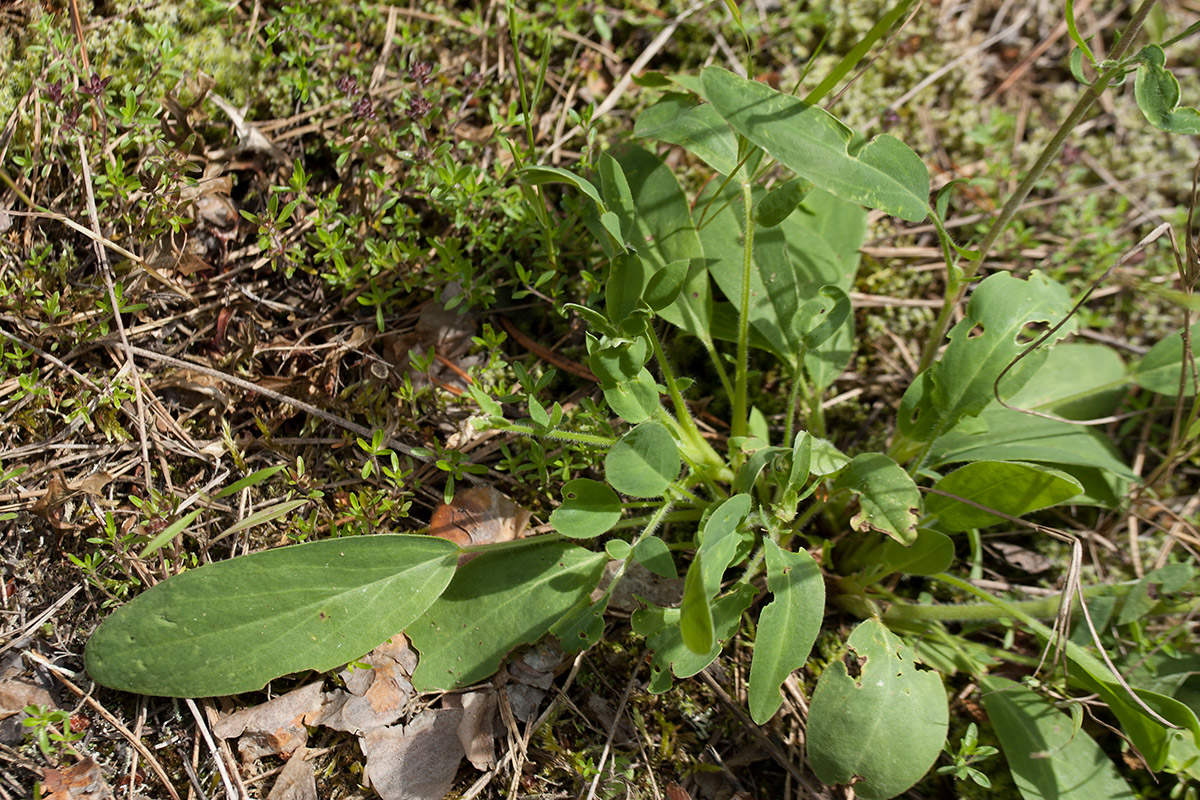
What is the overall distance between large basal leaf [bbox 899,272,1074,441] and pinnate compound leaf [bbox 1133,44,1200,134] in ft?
1.89

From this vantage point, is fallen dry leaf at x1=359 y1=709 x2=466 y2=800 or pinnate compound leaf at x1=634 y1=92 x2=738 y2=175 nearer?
fallen dry leaf at x1=359 y1=709 x2=466 y2=800

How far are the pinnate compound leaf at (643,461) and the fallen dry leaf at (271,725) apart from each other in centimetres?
94

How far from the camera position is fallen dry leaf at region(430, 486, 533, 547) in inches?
83.2

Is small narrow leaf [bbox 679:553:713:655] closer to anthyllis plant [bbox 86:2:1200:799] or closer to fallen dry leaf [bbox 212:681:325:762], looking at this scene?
anthyllis plant [bbox 86:2:1200:799]

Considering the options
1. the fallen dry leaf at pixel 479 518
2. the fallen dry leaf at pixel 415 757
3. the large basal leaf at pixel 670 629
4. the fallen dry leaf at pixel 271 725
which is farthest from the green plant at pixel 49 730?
the large basal leaf at pixel 670 629

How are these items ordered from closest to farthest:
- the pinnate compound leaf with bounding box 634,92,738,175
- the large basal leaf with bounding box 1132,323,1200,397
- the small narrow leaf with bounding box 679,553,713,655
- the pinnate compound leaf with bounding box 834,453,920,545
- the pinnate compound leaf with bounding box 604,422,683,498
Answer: the small narrow leaf with bounding box 679,553,713,655 < the pinnate compound leaf with bounding box 604,422,683,498 < the pinnate compound leaf with bounding box 834,453,920,545 < the pinnate compound leaf with bounding box 634,92,738,175 < the large basal leaf with bounding box 1132,323,1200,397

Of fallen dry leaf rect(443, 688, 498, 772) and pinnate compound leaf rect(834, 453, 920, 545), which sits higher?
pinnate compound leaf rect(834, 453, 920, 545)

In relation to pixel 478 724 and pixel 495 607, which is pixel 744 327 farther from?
pixel 478 724

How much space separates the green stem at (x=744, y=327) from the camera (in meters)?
2.01

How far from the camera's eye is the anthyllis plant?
1.75m

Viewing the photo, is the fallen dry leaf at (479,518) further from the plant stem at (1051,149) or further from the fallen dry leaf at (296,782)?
the plant stem at (1051,149)

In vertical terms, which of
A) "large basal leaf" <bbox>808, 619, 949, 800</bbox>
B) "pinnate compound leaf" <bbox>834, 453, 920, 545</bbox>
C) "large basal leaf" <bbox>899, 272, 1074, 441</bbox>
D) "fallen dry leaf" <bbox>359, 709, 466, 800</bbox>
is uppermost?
"large basal leaf" <bbox>899, 272, 1074, 441</bbox>

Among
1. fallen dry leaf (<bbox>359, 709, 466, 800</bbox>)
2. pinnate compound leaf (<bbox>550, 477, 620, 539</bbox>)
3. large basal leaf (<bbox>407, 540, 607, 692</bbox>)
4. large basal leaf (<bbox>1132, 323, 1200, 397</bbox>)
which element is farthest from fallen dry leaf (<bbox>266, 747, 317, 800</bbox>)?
large basal leaf (<bbox>1132, 323, 1200, 397</bbox>)

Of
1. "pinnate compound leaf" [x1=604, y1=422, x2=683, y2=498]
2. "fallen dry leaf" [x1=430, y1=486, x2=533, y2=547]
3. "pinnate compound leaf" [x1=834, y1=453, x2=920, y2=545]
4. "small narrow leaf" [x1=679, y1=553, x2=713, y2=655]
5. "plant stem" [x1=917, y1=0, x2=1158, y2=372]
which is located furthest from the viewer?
"fallen dry leaf" [x1=430, y1=486, x2=533, y2=547]
